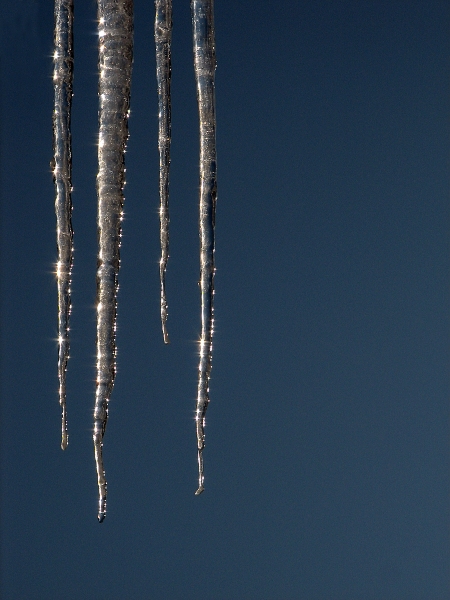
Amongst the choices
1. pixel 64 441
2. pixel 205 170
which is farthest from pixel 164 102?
pixel 64 441

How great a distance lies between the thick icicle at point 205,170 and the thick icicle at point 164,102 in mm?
24

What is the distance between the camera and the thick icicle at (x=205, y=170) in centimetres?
63

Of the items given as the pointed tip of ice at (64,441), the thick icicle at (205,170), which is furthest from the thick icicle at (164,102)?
the pointed tip of ice at (64,441)

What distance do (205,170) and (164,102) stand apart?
0.07m

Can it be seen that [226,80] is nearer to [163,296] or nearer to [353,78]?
[353,78]

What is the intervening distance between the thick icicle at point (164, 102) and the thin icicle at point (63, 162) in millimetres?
78

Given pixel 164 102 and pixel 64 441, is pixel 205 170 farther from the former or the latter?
pixel 64 441

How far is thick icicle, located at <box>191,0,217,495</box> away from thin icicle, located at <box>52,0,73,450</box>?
0.11m

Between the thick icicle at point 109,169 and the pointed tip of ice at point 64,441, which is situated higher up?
the thick icicle at point 109,169

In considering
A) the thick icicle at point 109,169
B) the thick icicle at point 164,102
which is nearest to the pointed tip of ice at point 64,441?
the thick icicle at point 109,169

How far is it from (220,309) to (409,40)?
0.34 metres

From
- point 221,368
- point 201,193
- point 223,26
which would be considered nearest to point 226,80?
point 223,26

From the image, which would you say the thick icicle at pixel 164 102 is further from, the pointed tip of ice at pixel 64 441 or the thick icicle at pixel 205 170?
the pointed tip of ice at pixel 64 441

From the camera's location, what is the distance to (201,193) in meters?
0.63
